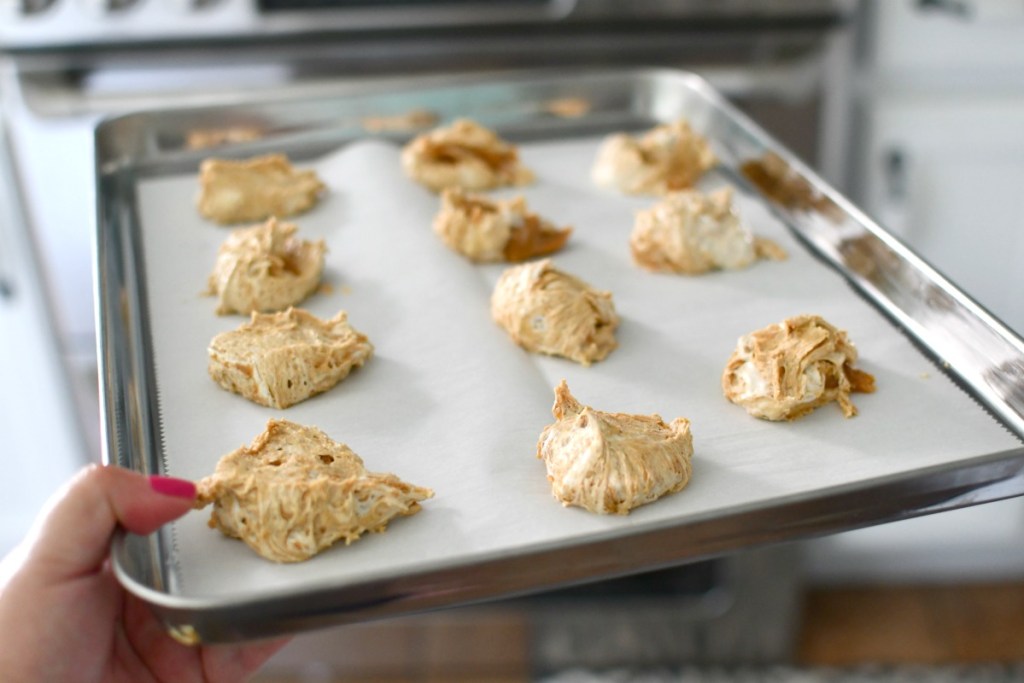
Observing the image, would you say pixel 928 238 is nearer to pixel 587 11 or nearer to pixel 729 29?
pixel 729 29

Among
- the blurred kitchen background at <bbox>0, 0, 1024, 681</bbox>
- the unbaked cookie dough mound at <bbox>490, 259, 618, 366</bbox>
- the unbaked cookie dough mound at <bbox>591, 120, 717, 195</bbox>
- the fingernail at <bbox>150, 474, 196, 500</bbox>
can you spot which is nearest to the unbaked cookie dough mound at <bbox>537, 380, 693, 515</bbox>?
the unbaked cookie dough mound at <bbox>490, 259, 618, 366</bbox>

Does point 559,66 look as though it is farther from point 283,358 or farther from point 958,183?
point 283,358

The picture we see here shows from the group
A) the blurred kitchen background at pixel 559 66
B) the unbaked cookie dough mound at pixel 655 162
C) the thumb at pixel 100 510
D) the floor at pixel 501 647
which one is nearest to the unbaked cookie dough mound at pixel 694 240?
the unbaked cookie dough mound at pixel 655 162

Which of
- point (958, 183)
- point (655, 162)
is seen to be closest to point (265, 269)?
point (655, 162)

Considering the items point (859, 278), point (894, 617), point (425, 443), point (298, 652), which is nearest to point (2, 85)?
point (298, 652)

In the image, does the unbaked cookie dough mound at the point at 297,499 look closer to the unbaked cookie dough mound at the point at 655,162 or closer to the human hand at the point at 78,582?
the human hand at the point at 78,582
